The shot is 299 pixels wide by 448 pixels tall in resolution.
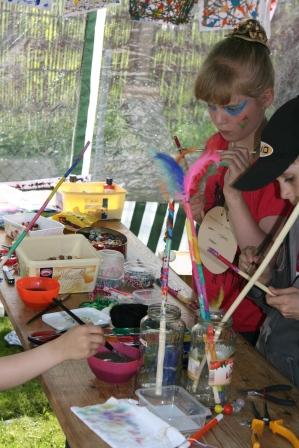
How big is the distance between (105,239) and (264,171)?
1264mm

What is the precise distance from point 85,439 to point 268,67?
161cm

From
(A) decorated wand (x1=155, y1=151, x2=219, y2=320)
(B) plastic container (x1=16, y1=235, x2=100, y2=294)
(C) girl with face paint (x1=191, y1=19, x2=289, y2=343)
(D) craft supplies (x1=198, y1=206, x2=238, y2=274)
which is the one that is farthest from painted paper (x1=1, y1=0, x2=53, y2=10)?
(A) decorated wand (x1=155, y1=151, x2=219, y2=320)

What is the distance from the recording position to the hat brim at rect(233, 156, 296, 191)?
190cm

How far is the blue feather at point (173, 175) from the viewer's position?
2.01 meters

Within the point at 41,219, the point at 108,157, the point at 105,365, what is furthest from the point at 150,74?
the point at 105,365

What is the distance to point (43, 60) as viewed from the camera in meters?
4.52

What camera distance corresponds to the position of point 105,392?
1.94m

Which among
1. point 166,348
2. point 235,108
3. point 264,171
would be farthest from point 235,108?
point 166,348

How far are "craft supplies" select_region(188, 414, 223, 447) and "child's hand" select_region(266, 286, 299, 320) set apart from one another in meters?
0.38

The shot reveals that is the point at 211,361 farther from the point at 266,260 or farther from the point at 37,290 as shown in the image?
the point at 37,290

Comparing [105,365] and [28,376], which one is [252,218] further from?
[28,376]

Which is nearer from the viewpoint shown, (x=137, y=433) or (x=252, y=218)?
(x=137, y=433)

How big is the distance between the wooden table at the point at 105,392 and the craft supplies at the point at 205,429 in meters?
0.01

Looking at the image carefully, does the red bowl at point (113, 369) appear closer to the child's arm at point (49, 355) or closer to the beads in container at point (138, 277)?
the child's arm at point (49, 355)
